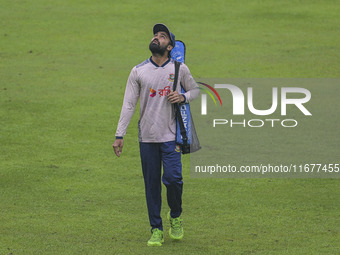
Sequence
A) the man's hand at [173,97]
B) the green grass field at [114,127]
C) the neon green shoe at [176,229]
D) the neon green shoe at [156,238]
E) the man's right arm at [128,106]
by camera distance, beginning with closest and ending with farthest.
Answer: the man's hand at [173,97], the man's right arm at [128,106], the neon green shoe at [156,238], the neon green shoe at [176,229], the green grass field at [114,127]

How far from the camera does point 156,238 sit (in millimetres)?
8414

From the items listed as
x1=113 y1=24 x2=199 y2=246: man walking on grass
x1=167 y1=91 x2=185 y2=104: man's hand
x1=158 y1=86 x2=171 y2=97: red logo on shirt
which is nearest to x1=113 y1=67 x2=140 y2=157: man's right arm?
x1=113 y1=24 x2=199 y2=246: man walking on grass

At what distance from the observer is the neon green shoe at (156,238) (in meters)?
8.40

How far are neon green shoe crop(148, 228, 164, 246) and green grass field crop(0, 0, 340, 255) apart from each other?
0.10m

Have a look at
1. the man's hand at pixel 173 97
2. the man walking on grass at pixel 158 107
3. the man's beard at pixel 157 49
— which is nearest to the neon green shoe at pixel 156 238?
the man walking on grass at pixel 158 107

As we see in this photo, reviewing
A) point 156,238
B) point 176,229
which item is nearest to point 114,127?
point 176,229

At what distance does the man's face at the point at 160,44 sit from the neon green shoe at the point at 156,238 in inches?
80.4

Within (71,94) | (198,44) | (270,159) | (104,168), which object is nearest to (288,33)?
(198,44)

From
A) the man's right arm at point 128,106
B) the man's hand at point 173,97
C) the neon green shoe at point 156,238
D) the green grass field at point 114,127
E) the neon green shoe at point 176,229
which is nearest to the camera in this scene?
the man's hand at point 173,97

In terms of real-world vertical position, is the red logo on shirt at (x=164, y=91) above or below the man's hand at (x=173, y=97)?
above

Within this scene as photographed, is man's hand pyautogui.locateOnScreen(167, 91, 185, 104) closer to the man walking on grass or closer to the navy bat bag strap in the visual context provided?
the man walking on grass

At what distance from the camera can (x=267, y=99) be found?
1698 centimetres

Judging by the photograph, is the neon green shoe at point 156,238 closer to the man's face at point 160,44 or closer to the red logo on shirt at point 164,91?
the red logo on shirt at point 164,91

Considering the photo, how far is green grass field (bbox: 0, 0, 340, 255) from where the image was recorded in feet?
29.1
